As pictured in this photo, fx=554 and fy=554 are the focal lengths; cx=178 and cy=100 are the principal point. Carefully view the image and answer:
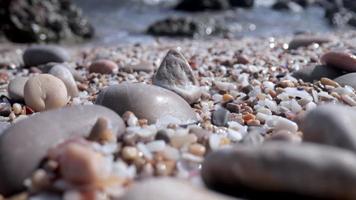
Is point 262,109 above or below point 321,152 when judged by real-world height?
below

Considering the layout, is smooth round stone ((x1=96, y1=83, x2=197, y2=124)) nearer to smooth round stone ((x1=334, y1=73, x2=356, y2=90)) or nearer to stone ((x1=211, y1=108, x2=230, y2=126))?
stone ((x1=211, y1=108, x2=230, y2=126))

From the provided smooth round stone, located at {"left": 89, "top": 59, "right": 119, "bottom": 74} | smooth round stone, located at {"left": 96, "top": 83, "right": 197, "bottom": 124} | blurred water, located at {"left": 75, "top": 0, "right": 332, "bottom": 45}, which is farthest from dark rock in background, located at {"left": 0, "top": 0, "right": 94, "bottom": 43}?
smooth round stone, located at {"left": 96, "top": 83, "right": 197, "bottom": 124}

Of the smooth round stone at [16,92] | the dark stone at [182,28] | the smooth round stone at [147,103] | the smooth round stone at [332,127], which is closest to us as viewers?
the smooth round stone at [332,127]

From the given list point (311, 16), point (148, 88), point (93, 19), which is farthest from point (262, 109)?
point (311, 16)

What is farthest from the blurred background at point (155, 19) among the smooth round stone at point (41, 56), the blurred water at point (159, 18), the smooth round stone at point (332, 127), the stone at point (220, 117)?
the smooth round stone at point (332, 127)

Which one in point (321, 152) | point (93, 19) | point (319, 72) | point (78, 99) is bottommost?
point (93, 19)

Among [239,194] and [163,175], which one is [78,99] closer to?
[163,175]

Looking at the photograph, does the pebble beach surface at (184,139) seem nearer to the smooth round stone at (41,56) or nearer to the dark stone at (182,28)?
the smooth round stone at (41,56)

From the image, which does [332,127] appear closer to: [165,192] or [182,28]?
[165,192]
